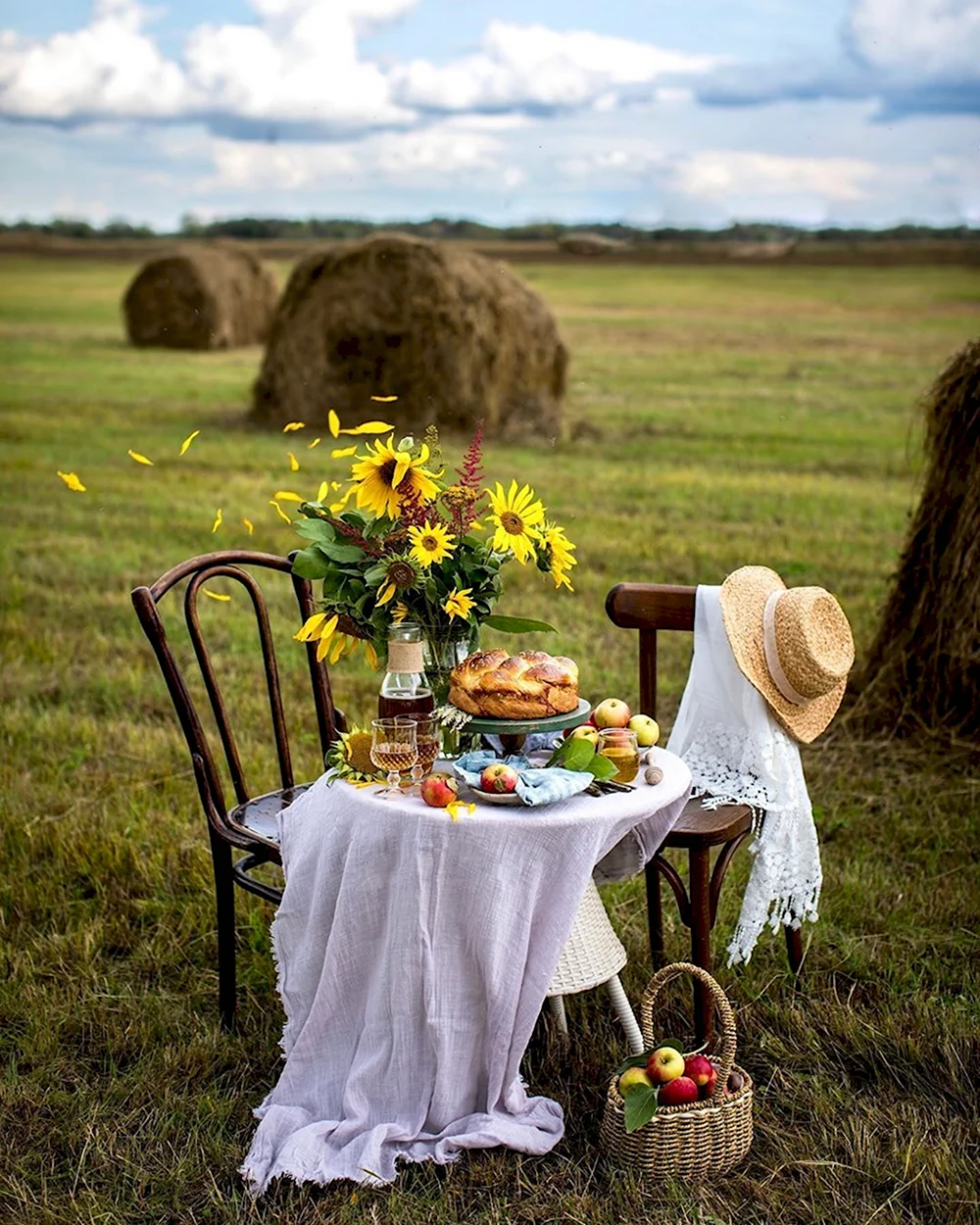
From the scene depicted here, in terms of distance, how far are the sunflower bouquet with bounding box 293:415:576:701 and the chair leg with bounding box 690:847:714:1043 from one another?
→ 0.75 metres

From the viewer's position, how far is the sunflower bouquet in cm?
352

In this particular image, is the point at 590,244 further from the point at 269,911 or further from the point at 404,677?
the point at 404,677

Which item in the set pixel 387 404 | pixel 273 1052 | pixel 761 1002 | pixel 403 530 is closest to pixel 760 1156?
pixel 761 1002

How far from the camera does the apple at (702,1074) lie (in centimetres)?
354

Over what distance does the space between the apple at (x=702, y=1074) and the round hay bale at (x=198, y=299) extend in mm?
20532

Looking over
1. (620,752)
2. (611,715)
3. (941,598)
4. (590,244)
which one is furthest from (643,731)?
(590,244)

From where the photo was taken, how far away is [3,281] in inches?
1321

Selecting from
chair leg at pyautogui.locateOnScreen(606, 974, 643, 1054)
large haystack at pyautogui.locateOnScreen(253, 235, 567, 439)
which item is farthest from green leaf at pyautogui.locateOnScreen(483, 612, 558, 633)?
large haystack at pyautogui.locateOnScreen(253, 235, 567, 439)

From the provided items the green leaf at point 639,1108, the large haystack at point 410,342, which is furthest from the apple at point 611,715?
the large haystack at point 410,342

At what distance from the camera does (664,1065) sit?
3527 mm

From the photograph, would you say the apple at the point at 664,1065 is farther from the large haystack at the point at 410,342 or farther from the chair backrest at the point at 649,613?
the large haystack at the point at 410,342

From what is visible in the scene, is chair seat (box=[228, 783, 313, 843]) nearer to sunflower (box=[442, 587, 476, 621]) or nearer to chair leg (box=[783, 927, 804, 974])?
sunflower (box=[442, 587, 476, 621])

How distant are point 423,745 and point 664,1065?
0.96m

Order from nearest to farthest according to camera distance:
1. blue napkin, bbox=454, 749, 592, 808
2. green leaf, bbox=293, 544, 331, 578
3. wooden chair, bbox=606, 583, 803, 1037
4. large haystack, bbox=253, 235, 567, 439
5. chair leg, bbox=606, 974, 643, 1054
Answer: blue napkin, bbox=454, 749, 592, 808, green leaf, bbox=293, 544, 331, 578, wooden chair, bbox=606, 583, 803, 1037, chair leg, bbox=606, 974, 643, 1054, large haystack, bbox=253, 235, 567, 439
